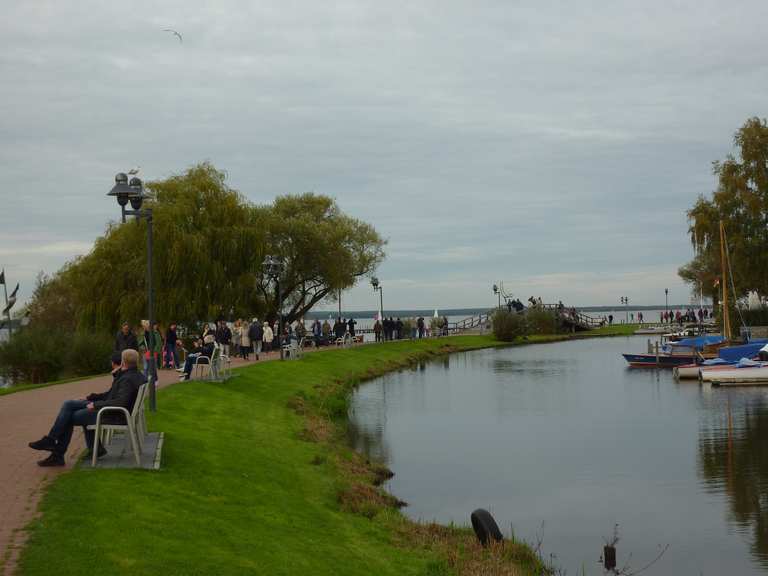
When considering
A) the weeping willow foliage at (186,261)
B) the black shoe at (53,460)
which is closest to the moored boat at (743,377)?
the weeping willow foliage at (186,261)

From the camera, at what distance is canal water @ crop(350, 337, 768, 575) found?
14.0 m

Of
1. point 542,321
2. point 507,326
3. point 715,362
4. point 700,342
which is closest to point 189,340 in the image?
point 715,362

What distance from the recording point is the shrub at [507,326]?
241 ft

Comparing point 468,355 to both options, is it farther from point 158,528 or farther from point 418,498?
point 158,528

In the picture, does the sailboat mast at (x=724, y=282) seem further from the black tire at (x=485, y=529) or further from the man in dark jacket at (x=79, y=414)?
the man in dark jacket at (x=79, y=414)

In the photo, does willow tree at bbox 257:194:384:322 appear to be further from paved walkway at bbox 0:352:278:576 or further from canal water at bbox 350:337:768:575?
paved walkway at bbox 0:352:278:576

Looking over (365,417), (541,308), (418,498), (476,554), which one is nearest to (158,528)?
(476,554)

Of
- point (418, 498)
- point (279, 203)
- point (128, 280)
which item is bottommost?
point (418, 498)

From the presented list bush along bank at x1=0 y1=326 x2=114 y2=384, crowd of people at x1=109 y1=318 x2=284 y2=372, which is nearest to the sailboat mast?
crowd of people at x1=109 y1=318 x2=284 y2=372

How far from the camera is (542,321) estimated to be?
8138cm

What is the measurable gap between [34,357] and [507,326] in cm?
4610

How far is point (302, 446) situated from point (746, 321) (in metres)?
46.1

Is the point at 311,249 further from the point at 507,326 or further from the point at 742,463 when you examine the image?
the point at 742,463

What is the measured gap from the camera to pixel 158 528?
388 inches
